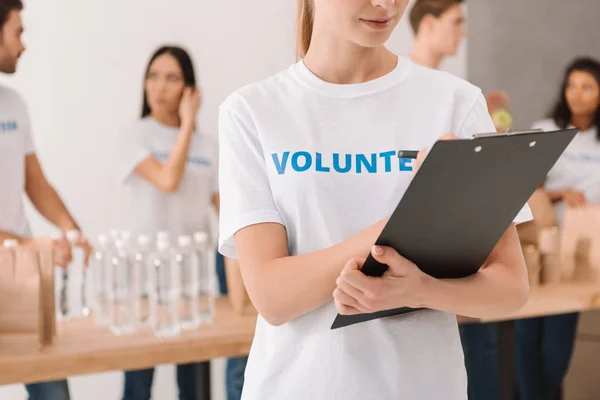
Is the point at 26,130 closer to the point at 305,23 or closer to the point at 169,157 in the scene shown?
the point at 169,157

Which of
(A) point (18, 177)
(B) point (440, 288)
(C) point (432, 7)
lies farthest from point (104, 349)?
(C) point (432, 7)

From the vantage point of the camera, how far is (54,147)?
11.2 ft

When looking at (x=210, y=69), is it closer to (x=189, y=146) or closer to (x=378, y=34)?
(x=189, y=146)

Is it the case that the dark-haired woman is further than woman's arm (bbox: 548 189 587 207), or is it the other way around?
woman's arm (bbox: 548 189 587 207)

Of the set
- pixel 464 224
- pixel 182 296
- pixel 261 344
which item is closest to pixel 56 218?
pixel 182 296

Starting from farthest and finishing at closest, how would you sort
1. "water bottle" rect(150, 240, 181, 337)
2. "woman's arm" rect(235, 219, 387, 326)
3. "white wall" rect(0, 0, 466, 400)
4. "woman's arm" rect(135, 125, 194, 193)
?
"white wall" rect(0, 0, 466, 400) → "woman's arm" rect(135, 125, 194, 193) → "water bottle" rect(150, 240, 181, 337) → "woman's arm" rect(235, 219, 387, 326)

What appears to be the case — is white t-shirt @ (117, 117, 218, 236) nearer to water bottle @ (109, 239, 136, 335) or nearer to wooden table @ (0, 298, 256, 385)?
water bottle @ (109, 239, 136, 335)

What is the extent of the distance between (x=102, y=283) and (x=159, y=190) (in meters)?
0.82

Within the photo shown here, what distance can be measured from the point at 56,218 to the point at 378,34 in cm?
210

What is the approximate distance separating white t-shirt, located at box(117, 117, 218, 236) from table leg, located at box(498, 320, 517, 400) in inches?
48.3

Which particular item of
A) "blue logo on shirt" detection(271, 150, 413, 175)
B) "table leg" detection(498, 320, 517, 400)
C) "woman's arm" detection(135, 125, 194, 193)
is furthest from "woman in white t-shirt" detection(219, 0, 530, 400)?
"woman's arm" detection(135, 125, 194, 193)

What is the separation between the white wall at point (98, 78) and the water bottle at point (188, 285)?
1088 millimetres

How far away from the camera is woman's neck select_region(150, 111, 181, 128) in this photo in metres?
3.37

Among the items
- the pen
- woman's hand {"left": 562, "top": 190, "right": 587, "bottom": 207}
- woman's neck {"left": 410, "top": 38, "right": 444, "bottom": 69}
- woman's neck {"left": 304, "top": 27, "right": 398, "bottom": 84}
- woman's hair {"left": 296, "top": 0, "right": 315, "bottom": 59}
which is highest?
woman's hair {"left": 296, "top": 0, "right": 315, "bottom": 59}
